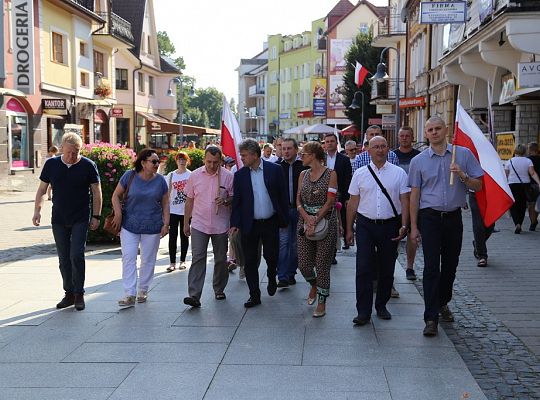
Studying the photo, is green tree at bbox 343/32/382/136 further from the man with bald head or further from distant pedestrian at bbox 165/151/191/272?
the man with bald head

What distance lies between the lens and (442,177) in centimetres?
641

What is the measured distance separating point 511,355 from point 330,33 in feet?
203

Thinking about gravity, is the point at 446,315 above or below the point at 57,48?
below

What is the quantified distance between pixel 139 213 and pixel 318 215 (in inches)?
79.4

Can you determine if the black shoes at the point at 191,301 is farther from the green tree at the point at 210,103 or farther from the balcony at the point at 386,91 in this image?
the green tree at the point at 210,103

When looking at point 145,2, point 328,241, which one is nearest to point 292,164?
point 328,241

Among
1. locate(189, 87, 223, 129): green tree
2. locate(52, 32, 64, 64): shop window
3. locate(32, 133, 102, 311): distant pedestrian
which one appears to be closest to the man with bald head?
locate(32, 133, 102, 311): distant pedestrian

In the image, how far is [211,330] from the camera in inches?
263

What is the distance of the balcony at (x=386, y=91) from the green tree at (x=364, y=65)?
5.65 m

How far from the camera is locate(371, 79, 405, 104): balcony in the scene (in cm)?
3850

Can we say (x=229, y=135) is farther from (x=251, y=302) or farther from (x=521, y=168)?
(x=521, y=168)

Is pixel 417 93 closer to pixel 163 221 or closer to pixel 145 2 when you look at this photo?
pixel 145 2

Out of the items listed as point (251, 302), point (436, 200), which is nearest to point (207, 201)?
point (251, 302)

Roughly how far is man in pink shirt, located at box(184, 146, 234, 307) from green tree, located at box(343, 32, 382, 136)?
40498mm
